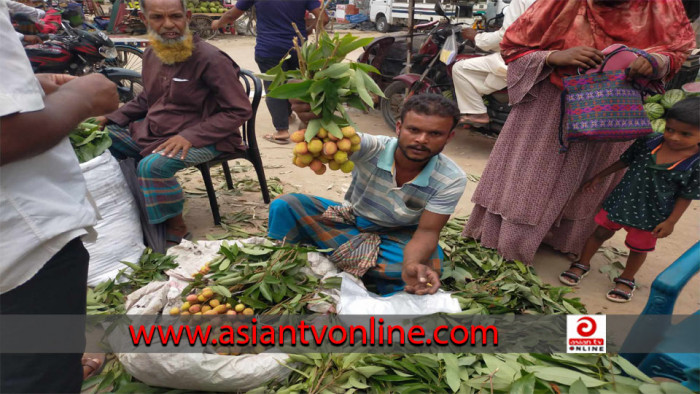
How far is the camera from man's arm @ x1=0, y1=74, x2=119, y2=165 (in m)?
0.85

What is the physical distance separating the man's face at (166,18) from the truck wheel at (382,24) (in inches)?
604

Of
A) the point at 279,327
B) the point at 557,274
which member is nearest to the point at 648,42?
the point at 557,274

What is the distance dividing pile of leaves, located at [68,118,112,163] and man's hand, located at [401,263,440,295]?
2.11m

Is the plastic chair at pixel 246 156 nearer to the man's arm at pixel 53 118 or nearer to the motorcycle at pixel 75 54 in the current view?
the man's arm at pixel 53 118

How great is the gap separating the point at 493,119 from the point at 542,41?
277 cm

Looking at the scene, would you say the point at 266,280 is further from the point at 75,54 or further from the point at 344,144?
the point at 75,54

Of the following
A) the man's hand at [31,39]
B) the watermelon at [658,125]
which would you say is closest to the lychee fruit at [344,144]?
the watermelon at [658,125]

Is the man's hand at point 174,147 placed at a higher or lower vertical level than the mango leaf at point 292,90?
lower

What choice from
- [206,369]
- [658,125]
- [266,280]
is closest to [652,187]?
[266,280]

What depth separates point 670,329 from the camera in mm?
1637

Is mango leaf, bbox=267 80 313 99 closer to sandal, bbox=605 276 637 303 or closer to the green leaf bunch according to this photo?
the green leaf bunch

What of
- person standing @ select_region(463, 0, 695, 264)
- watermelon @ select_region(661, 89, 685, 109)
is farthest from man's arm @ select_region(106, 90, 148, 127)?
watermelon @ select_region(661, 89, 685, 109)

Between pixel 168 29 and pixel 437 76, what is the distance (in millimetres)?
4023

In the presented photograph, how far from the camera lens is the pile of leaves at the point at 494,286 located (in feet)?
7.15
